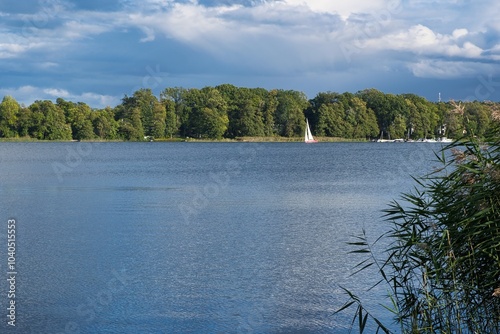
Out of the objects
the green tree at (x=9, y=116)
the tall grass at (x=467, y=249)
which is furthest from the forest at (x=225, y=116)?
the tall grass at (x=467, y=249)

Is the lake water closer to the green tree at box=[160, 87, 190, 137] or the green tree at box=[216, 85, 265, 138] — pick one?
the green tree at box=[216, 85, 265, 138]

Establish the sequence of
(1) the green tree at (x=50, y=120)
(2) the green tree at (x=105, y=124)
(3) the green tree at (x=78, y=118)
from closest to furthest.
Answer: (1) the green tree at (x=50, y=120) < (3) the green tree at (x=78, y=118) < (2) the green tree at (x=105, y=124)

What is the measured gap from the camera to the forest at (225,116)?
397ft

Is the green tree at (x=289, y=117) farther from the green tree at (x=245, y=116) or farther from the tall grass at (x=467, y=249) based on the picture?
the tall grass at (x=467, y=249)

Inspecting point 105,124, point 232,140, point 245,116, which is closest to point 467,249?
point 245,116

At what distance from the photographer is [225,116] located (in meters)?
127

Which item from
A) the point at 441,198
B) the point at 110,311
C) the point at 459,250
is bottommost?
the point at 110,311

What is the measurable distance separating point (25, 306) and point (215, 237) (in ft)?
24.5

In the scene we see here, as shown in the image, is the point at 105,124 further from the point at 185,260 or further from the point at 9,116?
the point at 185,260

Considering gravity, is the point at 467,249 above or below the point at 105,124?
below

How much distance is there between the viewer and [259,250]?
55.7 feet

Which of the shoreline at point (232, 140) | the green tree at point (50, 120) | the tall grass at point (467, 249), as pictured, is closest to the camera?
the tall grass at point (467, 249)

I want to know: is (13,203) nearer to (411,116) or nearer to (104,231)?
(104,231)

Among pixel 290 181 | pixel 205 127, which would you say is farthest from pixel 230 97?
pixel 290 181
